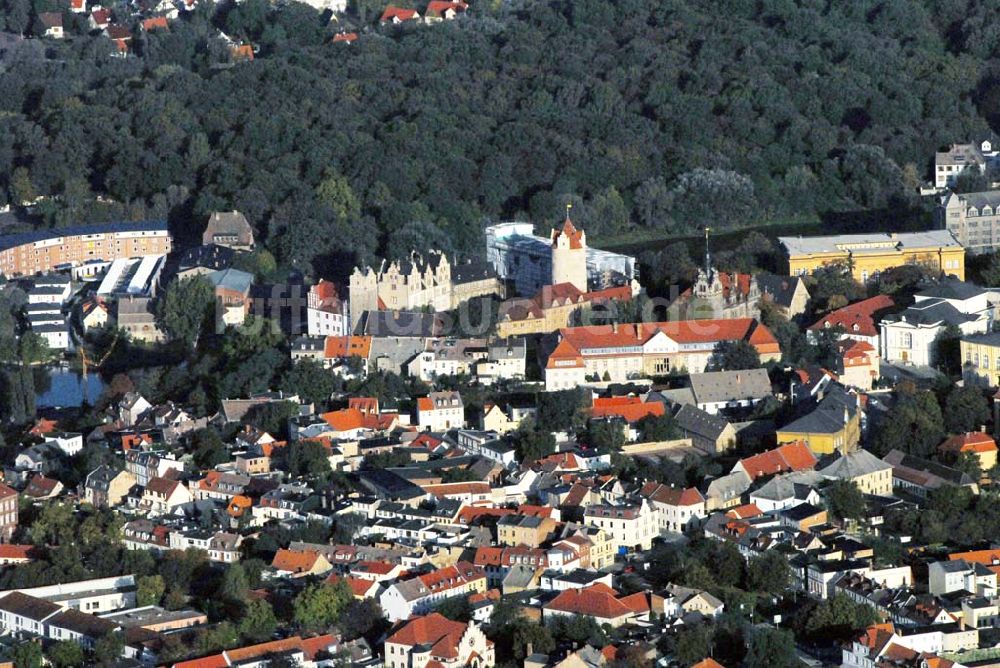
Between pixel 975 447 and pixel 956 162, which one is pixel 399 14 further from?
pixel 975 447

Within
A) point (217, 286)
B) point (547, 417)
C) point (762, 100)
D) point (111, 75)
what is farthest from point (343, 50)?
point (547, 417)

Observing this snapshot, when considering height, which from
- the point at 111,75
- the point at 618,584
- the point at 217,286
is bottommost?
the point at 618,584

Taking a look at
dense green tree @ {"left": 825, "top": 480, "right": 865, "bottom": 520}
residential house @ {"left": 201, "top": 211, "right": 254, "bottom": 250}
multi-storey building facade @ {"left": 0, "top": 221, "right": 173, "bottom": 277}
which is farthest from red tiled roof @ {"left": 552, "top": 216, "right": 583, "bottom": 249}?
dense green tree @ {"left": 825, "top": 480, "right": 865, "bottom": 520}

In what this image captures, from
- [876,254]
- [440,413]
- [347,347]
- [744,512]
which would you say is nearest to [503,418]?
[440,413]

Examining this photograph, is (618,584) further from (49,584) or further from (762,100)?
(762,100)

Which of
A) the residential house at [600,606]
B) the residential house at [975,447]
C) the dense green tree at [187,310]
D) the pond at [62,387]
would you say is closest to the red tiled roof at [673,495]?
the residential house at [600,606]

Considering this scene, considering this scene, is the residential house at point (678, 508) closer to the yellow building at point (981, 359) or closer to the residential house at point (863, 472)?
the residential house at point (863, 472)

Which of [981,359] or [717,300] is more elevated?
[717,300]
